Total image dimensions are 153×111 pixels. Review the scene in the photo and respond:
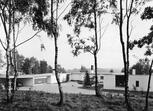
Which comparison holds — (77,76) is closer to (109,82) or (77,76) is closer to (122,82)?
(109,82)

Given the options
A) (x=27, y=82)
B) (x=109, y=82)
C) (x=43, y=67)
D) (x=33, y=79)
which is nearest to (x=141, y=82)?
(x=109, y=82)

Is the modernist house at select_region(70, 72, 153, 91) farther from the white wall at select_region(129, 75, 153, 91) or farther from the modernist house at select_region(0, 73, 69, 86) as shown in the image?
the modernist house at select_region(0, 73, 69, 86)

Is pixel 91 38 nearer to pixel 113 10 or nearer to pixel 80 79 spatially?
pixel 113 10

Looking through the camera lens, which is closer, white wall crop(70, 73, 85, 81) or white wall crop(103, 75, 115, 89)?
white wall crop(103, 75, 115, 89)

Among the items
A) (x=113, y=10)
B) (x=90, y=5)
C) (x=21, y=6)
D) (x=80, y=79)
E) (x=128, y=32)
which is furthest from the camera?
(x=80, y=79)

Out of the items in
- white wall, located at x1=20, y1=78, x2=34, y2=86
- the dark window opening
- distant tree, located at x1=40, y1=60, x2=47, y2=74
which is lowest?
white wall, located at x1=20, y1=78, x2=34, y2=86

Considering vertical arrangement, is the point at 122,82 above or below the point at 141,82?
below

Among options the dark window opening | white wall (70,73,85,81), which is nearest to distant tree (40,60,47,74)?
white wall (70,73,85,81)

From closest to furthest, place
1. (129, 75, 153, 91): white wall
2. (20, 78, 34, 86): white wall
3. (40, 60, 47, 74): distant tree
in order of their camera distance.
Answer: (129, 75, 153, 91): white wall < (20, 78, 34, 86): white wall < (40, 60, 47, 74): distant tree

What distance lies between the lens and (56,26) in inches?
477

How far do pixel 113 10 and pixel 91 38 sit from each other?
11.4 feet

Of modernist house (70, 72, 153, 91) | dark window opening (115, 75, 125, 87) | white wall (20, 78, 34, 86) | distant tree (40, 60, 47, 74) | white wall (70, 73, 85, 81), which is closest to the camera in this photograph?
modernist house (70, 72, 153, 91)

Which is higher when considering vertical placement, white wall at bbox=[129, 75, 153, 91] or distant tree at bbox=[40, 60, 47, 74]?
distant tree at bbox=[40, 60, 47, 74]

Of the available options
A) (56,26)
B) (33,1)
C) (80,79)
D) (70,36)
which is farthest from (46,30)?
(80,79)
